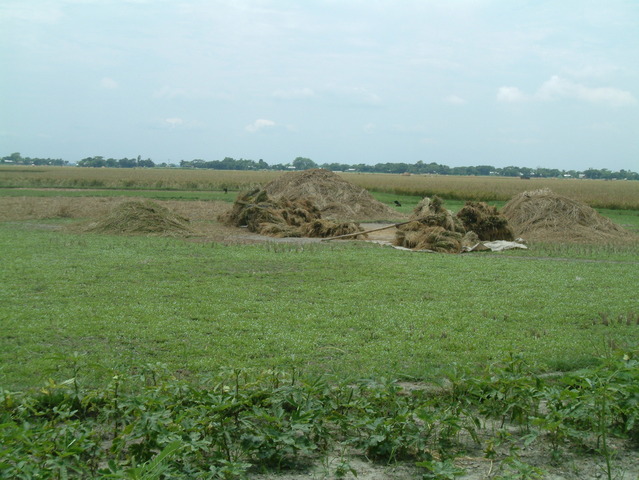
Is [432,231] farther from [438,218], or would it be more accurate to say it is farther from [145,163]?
[145,163]

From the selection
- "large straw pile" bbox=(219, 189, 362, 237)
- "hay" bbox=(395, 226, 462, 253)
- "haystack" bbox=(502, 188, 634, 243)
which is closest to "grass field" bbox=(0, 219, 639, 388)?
"hay" bbox=(395, 226, 462, 253)

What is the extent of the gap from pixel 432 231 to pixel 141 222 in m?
8.35

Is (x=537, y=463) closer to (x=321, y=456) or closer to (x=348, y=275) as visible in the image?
(x=321, y=456)

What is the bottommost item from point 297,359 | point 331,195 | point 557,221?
point 297,359

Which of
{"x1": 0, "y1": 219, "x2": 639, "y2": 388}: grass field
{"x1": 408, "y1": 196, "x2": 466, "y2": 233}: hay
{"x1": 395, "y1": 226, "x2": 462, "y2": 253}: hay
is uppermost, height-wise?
{"x1": 408, "y1": 196, "x2": 466, "y2": 233}: hay

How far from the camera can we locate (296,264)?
489 inches

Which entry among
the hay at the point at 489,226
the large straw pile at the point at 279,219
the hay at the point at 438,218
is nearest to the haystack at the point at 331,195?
the large straw pile at the point at 279,219

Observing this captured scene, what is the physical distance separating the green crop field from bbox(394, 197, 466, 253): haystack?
2.12 meters

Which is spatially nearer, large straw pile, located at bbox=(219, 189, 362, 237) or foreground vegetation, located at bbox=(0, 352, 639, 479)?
foreground vegetation, located at bbox=(0, 352, 639, 479)

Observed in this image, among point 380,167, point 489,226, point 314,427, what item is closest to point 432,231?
point 489,226

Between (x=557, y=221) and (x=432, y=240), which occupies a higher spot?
(x=557, y=221)

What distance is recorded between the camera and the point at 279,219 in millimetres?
20672

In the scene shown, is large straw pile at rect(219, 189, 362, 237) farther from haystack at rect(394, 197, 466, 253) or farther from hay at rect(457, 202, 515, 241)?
hay at rect(457, 202, 515, 241)

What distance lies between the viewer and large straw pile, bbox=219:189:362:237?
1902 centimetres
